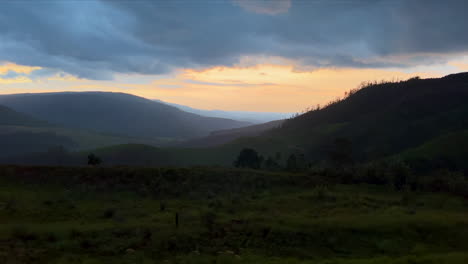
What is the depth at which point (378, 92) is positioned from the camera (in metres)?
127

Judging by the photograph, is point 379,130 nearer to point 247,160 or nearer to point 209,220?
point 247,160

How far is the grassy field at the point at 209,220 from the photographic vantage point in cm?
1355

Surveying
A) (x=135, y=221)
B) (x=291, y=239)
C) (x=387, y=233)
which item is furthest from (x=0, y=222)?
(x=387, y=233)

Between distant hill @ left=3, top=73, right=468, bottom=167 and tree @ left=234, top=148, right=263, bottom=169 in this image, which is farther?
distant hill @ left=3, top=73, right=468, bottom=167

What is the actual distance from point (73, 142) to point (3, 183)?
163 m

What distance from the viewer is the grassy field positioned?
13555mm

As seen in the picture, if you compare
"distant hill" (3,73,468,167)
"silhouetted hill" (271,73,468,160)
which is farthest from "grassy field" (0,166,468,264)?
"silhouetted hill" (271,73,468,160)

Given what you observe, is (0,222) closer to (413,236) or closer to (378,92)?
(413,236)

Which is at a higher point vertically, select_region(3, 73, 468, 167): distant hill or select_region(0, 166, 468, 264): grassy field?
select_region(3, 73, 468, 167): distant hill

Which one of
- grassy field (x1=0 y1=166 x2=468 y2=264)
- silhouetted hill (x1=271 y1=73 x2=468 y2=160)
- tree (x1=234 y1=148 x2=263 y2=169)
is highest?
silhouetted hill (x1=271 y1=73 x2=468 y2=160)

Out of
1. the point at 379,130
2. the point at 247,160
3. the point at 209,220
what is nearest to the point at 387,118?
the point at 379,130

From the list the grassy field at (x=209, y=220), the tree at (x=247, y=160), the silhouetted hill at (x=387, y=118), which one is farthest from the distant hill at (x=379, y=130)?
the grassy field at (x=209, y=220)

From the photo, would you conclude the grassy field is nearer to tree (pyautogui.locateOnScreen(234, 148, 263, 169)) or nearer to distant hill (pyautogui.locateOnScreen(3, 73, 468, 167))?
tree (pyautogui.locateOnScreen(234, 148, 263, 169))

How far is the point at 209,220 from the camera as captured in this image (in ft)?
54.6
